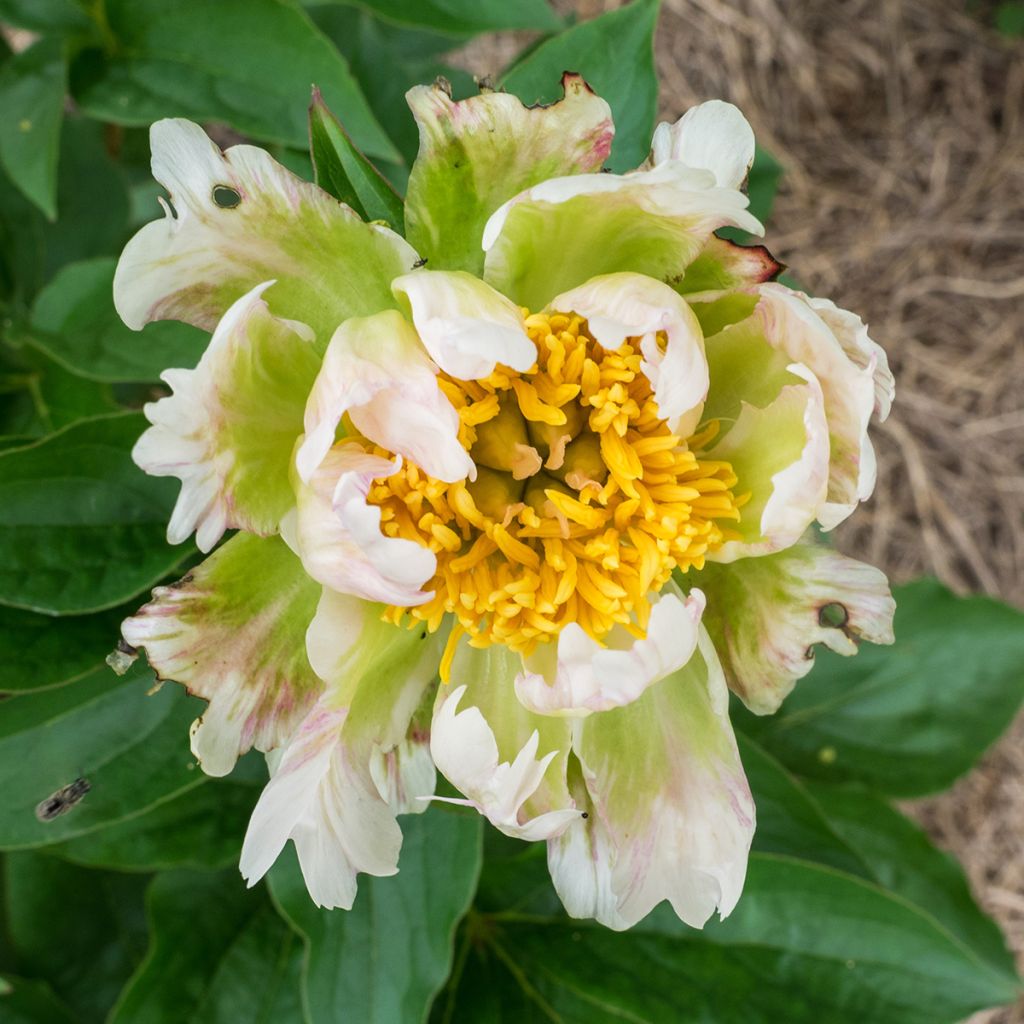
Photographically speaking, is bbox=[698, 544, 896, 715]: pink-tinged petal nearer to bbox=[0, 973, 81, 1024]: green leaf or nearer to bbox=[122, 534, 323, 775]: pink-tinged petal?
bbox=[122, 534, 323, 775]: pink-tinged petal

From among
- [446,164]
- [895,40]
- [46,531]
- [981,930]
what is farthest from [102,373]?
[895,40]

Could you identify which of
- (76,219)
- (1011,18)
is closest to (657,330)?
(76,219)

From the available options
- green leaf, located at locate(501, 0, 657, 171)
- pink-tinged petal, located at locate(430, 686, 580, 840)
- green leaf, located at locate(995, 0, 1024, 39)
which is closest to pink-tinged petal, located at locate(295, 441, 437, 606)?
pink-tinged petal, located at locate(430, 686, 580, 840)

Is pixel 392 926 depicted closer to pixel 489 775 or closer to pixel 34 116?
pixel 489 775

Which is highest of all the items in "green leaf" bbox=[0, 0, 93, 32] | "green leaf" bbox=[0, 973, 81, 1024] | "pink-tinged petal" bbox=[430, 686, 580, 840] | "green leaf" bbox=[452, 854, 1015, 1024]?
"green leaf" bbox=[0, 0, 93, 32]

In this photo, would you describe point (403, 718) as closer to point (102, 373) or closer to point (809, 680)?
point (102, 373)

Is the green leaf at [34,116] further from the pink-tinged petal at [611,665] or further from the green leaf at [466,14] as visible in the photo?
the pink-tinged petal at [611,665]
